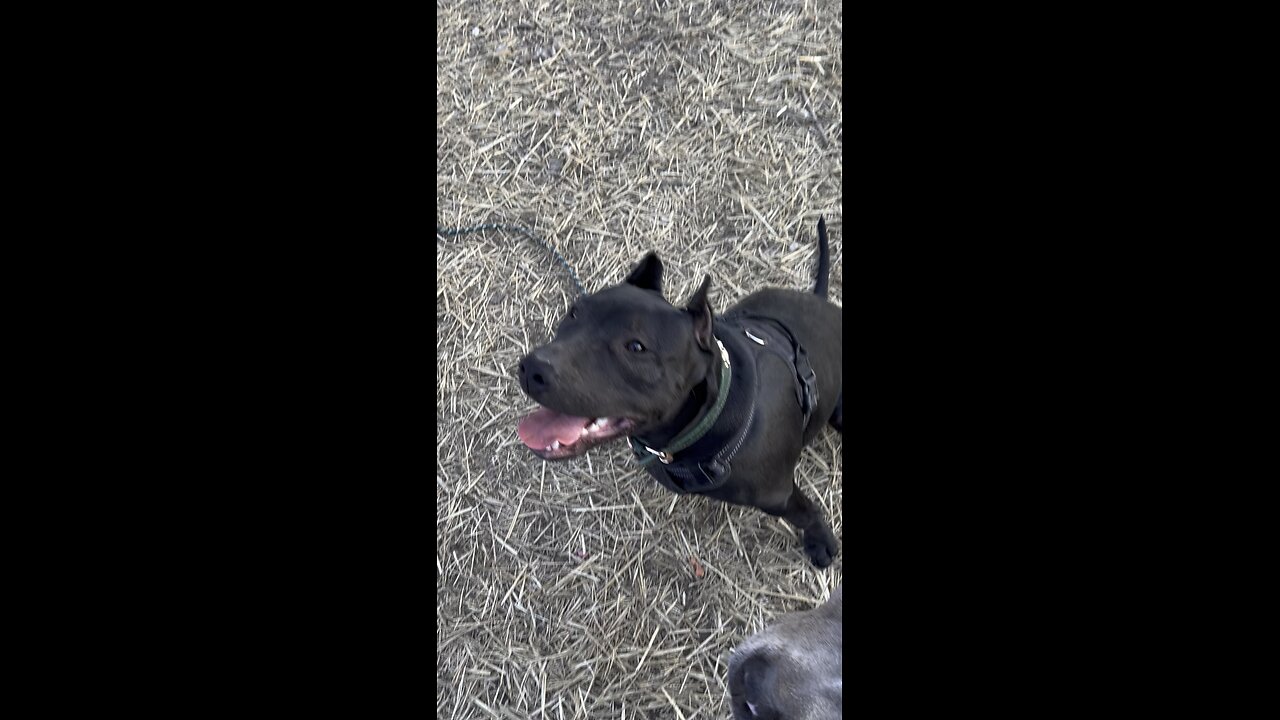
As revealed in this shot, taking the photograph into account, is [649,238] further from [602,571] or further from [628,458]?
[602,571]

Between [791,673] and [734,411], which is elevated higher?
[734,411]

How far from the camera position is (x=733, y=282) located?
374 centimetres

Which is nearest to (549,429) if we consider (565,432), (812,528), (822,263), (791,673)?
(565,432)

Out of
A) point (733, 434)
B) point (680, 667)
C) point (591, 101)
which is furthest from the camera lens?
point (591, 101)

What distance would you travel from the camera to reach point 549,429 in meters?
2.39

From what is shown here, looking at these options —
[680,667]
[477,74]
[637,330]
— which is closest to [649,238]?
[477,74]

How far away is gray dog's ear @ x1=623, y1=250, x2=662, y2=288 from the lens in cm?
245

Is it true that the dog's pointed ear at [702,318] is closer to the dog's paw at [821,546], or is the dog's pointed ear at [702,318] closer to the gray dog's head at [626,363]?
the gray dog's head at [626,363]

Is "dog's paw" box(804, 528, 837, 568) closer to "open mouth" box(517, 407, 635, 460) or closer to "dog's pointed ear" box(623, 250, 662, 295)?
"open mouth" box(517, 407, 635, 460)

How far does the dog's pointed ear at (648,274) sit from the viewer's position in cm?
245

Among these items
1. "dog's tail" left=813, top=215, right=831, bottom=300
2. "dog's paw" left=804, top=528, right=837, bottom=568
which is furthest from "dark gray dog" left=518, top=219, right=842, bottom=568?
"dog's tail" left=813, top=215, right=831, bottom=300

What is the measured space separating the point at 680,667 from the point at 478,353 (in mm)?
1750

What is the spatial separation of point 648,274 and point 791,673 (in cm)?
130

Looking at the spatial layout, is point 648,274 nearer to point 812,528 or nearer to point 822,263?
point 822,263
